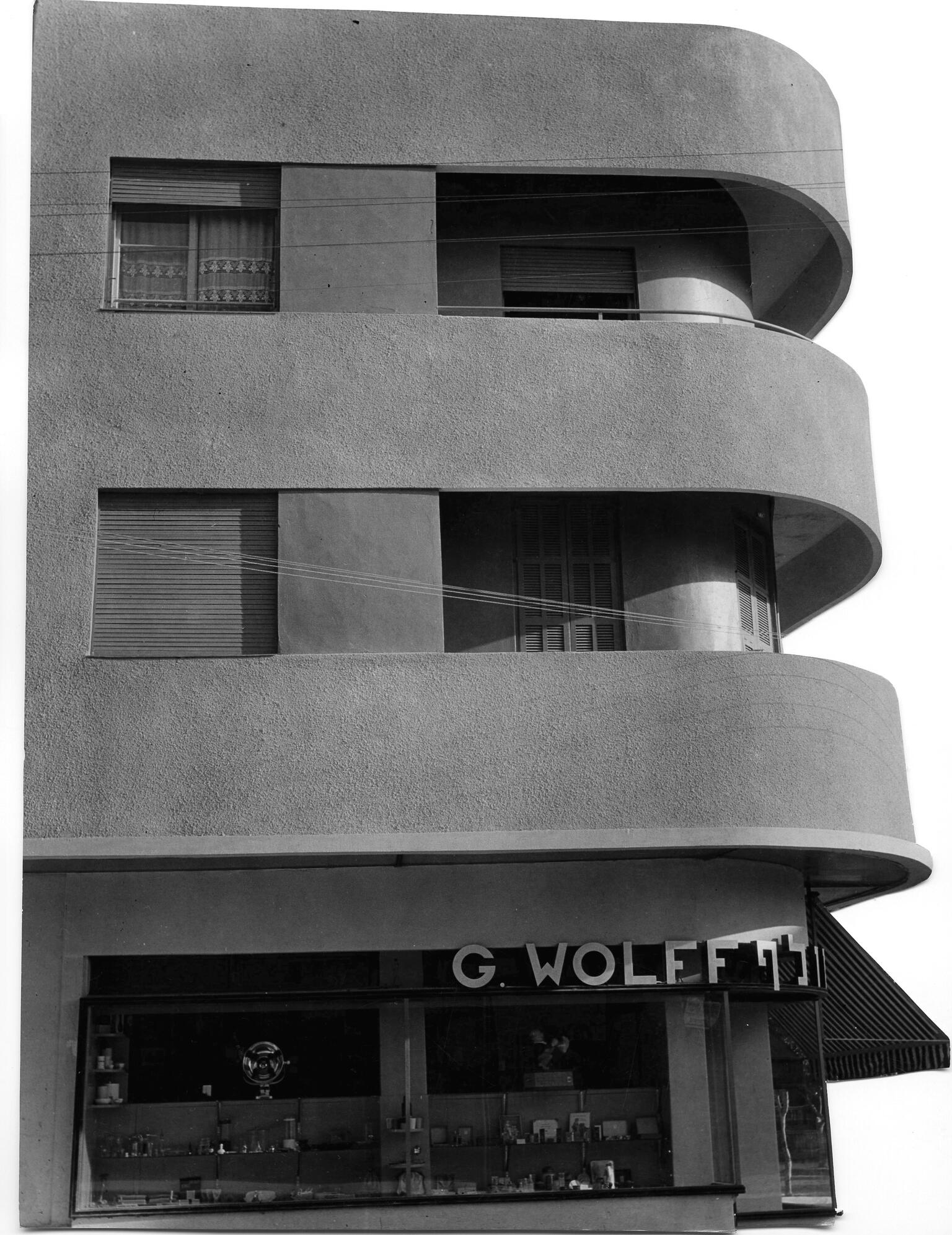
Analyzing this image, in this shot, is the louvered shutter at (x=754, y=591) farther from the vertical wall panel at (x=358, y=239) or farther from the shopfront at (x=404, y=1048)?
the vertical wall panel at (x=358, y=239)

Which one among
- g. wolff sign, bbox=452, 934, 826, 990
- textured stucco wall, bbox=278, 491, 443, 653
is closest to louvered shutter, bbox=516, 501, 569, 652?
textured stucco wall, bbox=278, 491, 443, 653

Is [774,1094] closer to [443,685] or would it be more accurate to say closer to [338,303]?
[443,685]

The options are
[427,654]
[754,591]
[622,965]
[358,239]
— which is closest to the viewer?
[427,654]

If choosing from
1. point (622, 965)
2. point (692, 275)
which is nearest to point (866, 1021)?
point (622, 965)

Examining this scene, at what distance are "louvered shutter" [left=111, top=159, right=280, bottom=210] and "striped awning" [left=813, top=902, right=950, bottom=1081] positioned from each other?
990 cm

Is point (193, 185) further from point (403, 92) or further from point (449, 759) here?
point (449, 759)

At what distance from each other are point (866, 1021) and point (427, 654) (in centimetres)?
669

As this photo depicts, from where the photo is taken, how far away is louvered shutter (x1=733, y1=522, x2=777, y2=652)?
55.0ft

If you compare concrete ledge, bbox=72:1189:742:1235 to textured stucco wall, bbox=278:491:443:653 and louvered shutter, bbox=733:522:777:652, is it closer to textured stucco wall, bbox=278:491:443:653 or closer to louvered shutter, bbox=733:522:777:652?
textured stucco wall, bbox=278:491:443:653

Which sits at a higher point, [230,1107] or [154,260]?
[154,260]

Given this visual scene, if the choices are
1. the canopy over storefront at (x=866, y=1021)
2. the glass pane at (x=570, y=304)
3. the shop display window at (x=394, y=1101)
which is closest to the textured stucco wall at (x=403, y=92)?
the glass pane at (x=570, y=304)

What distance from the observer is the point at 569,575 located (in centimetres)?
1630

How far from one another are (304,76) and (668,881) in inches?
364

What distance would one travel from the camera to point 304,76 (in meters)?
16.0
